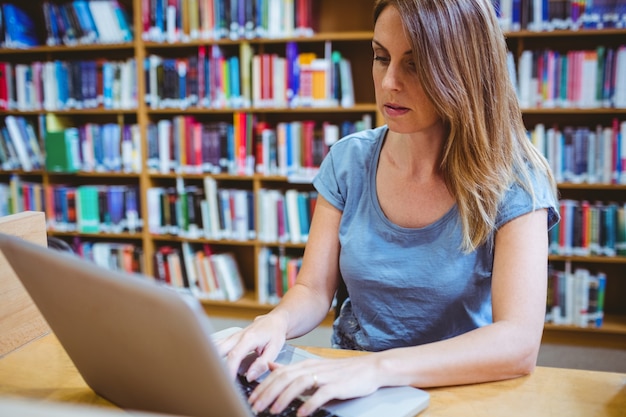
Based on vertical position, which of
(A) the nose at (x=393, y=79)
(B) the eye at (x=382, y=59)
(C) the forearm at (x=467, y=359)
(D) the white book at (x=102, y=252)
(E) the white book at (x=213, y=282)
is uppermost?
(B) the eye at (x=382, y=59)

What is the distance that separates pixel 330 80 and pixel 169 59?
102cm

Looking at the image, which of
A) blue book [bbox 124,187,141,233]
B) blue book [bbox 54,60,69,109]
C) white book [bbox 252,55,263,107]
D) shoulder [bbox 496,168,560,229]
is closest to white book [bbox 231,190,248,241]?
white book [bbox 252,55,263,107]

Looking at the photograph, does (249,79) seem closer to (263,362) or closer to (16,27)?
(16,27)

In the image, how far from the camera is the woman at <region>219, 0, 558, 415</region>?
0.88m

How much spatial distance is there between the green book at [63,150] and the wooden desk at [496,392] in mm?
2604

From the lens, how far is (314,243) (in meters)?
1.22

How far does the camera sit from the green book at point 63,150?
3.25 m

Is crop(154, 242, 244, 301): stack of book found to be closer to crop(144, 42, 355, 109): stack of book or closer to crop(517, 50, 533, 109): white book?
crop(144, 42, 355, 109): stack of book

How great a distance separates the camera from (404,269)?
1.12m

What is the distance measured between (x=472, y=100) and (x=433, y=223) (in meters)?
0.26

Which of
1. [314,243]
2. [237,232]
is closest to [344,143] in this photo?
[314,243]

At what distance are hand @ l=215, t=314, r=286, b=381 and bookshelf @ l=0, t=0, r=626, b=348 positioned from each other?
2111 millimetres

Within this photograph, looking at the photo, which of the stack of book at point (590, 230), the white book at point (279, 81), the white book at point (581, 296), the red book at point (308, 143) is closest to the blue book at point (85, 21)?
the white book at point (279, 81)

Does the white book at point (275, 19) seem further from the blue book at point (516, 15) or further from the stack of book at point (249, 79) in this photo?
the blue book at point (516, 15)
